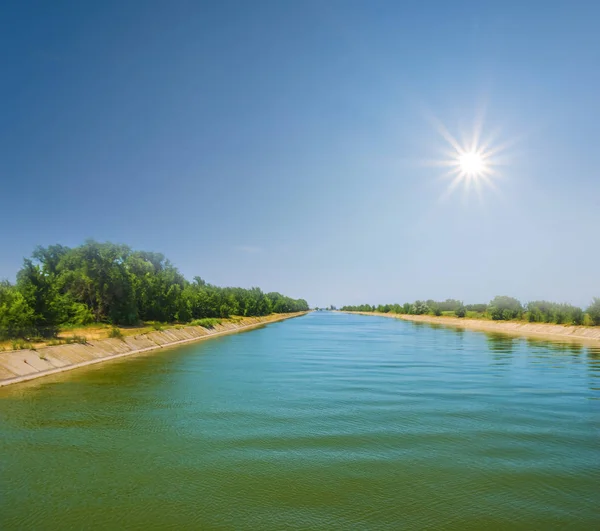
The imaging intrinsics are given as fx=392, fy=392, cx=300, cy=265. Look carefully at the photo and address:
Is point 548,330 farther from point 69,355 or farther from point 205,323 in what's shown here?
point 69,355

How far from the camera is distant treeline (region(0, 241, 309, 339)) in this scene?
40.0 m

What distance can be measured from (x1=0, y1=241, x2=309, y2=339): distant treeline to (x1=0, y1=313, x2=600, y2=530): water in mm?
15170

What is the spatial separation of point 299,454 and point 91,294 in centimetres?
6512

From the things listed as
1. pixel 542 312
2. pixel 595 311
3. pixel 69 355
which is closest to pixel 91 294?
pixel 69 355

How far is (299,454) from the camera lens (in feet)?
48.3

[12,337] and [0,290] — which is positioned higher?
[0,290]

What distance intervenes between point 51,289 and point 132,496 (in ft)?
132

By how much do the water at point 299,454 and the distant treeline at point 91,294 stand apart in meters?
15.2

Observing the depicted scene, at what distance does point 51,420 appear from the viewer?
19.2 m

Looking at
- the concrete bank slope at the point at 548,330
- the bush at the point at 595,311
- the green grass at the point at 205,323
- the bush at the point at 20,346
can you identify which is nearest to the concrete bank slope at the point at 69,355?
the bush at the point at 20,346

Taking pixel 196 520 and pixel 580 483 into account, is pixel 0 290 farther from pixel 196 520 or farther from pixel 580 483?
pixel 580 483

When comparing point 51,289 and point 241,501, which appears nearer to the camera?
point 241,501

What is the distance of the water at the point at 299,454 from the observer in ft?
34.5

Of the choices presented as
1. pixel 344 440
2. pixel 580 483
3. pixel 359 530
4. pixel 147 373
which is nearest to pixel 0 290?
pixel 147 373
